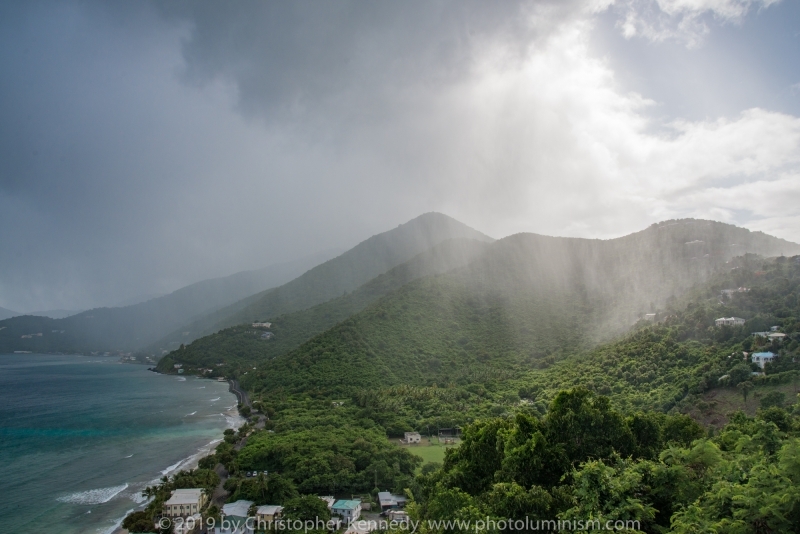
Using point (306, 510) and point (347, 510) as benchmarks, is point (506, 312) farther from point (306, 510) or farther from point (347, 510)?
point (306, 510)

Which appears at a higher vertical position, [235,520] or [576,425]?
[576,425]

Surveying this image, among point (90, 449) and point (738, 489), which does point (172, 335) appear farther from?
point (738, 489)

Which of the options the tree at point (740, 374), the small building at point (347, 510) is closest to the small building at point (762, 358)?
the tree at point (740, 374)

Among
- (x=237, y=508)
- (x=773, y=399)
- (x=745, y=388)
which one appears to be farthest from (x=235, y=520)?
(x=745, y=388)

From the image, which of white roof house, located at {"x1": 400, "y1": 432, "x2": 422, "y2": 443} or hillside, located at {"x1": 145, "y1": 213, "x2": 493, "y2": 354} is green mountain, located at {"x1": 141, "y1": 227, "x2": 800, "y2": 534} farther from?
hillside, located at {"x1": 145, "y1": 213, "x2": 493, "y2": 354}

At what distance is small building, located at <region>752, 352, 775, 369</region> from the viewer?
27.0 metres

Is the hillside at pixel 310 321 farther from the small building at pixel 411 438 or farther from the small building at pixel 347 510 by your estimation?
the small building at pixel 347 510

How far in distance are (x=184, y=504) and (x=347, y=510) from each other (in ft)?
25.1

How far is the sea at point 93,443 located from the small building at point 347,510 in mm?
10106

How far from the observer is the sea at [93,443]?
22.8m

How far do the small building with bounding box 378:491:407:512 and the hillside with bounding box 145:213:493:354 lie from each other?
91.4 metres

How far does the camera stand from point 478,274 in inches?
3027

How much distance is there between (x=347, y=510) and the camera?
19.6m

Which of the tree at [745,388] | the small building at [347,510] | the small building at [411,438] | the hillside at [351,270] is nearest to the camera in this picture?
the small building at [347,510]
